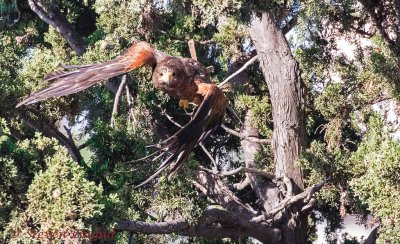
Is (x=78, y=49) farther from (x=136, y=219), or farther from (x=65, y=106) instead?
(x=136, y=219)

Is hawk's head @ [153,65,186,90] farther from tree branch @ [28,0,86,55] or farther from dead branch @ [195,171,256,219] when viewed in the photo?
tree branch @ [28,0,86,55]

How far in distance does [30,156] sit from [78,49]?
2.29m

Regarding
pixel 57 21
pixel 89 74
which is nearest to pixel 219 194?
pixel 57 21

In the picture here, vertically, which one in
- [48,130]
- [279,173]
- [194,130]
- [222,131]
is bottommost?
[194,130]

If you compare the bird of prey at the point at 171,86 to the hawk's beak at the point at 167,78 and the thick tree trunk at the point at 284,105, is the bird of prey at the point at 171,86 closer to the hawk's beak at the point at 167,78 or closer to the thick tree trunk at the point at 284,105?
the hawk's beak at the point at 167,78

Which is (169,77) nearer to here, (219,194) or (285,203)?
(285,203)

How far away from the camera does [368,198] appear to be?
176 inches

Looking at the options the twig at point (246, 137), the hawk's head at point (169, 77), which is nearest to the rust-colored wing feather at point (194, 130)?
the hawk's head at point (169, 77)

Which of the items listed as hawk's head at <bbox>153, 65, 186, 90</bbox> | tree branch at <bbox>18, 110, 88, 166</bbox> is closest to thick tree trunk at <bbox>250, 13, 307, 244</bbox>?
tree branch at <bbox>18, 110, 88, 166</bbox>

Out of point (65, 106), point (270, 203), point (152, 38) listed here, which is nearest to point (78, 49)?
point (152, 38)

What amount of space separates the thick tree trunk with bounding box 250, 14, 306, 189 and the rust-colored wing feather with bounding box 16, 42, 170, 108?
1906 millimetres

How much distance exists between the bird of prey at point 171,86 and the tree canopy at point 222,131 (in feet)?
1.07

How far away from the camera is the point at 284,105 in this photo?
5.57m

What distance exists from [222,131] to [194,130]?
3.25m
